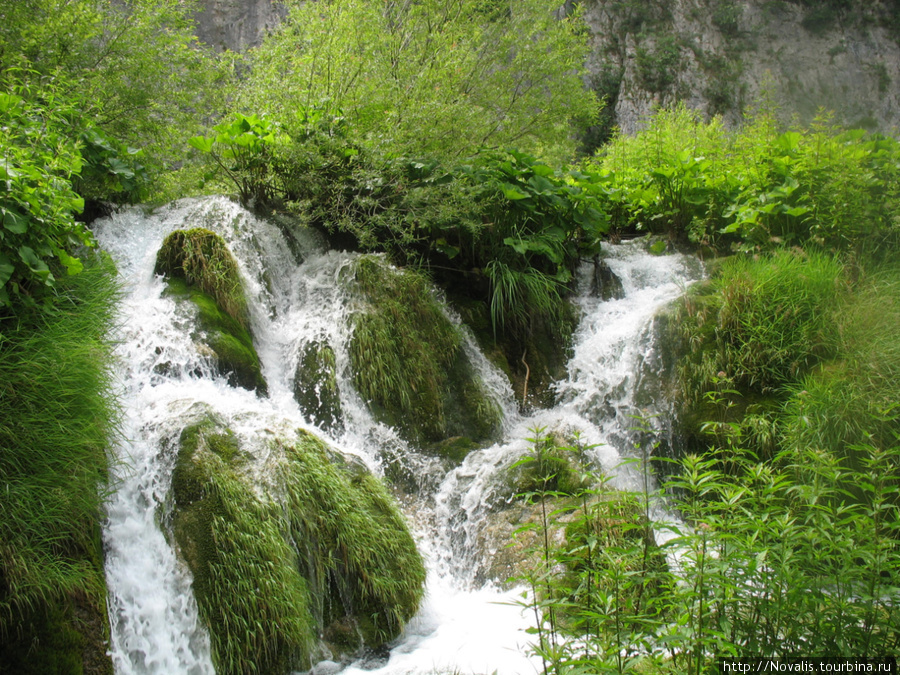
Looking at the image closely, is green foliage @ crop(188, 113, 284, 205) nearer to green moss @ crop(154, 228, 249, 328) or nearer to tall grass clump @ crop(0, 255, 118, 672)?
green moss @ crop(154, 228, 249, 328)

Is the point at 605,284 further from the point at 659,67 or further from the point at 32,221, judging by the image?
the point at 659,67

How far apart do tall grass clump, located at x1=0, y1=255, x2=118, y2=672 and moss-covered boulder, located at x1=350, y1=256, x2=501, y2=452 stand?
2.22 metres

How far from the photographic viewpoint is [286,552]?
2.99 metres

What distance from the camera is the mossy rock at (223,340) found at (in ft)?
14.7

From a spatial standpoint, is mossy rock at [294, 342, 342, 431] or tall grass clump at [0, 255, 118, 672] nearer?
tall grass clump at [0, 255, 118, 672]

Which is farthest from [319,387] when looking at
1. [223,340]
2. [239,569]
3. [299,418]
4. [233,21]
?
[233,21]

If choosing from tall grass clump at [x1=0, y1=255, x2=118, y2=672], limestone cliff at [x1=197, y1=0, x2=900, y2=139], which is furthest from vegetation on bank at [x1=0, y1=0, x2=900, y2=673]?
limestone cliff at [x1=197, y1=0, x2=900, y2=139]

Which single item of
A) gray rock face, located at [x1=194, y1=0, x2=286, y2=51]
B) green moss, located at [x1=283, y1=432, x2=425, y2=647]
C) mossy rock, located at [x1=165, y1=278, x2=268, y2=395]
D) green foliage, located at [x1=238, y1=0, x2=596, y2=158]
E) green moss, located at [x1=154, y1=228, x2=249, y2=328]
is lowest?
green moss, located at [x1=283, y1=432, x2=425, y2=647]

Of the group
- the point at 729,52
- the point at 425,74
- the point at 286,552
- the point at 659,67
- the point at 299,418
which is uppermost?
the point at 729,52

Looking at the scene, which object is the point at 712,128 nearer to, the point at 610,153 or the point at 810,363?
the point at 610,153

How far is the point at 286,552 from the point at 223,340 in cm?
216

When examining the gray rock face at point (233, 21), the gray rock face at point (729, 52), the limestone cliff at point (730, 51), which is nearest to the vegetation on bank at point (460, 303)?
the gray rock face at point (233, 21)

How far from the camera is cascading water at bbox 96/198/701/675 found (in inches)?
111

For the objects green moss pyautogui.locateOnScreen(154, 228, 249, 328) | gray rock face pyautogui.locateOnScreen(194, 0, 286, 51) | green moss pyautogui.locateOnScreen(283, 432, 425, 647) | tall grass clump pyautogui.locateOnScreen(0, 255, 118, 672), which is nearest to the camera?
tall grass clump pyautogui.locateOnScreen(0, 255, 118, 672)
